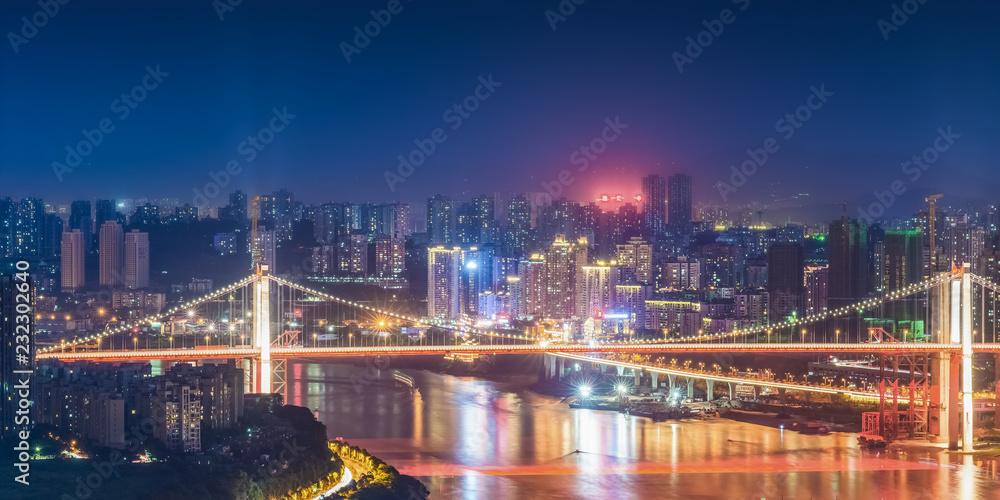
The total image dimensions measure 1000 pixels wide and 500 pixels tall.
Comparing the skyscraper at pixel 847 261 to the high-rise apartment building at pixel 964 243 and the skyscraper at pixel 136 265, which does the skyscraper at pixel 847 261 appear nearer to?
the high-rise apartment building at pixel 964 243

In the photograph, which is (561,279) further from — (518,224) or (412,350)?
(412,350)

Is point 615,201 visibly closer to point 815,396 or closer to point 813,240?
point 813,240

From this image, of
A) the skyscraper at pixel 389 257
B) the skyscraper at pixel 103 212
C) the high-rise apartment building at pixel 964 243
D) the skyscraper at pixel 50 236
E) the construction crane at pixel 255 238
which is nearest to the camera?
the construction crane at pixel 255 238

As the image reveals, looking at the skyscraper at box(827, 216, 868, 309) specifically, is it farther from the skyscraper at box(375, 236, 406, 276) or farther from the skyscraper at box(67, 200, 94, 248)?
the skyscraper at box(67, 200, 94, 248)

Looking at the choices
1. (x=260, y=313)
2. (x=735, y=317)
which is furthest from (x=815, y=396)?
(x=260, y=313)

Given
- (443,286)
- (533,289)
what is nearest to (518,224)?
(443,286)

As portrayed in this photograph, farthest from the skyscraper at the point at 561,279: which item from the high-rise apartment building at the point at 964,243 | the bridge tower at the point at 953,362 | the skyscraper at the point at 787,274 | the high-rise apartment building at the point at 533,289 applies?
the bridge tower at the point at 953,362
